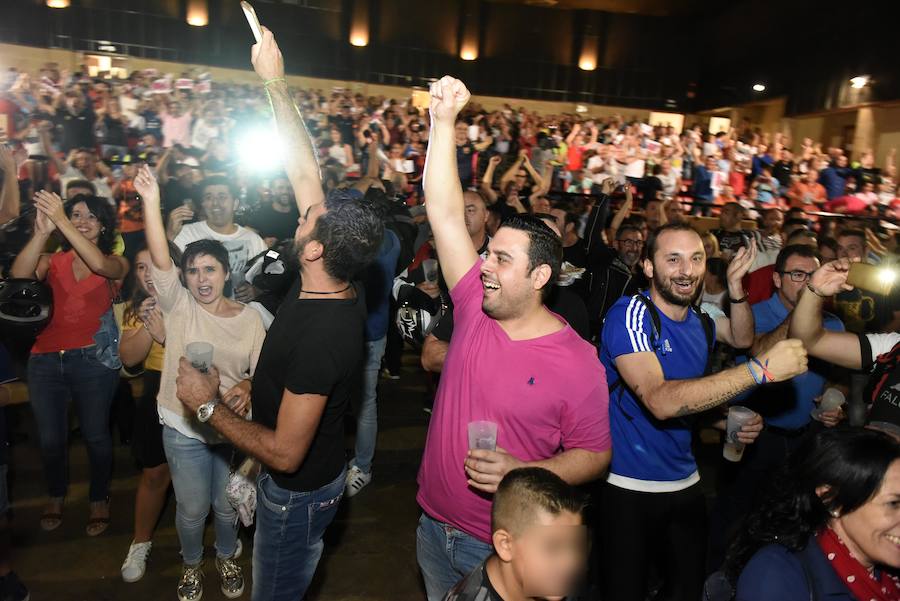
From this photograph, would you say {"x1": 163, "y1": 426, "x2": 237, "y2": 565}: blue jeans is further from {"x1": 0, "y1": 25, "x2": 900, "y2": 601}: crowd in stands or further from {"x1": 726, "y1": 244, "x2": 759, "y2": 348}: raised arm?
{"x1": 726, "y1": 244, "x2": 759, "y2": 348}: raised arm

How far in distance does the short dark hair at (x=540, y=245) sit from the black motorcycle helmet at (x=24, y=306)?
9.21 ft

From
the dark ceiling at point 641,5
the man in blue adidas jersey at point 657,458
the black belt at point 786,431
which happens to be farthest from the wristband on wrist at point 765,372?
the dark ceiling at point 641,5

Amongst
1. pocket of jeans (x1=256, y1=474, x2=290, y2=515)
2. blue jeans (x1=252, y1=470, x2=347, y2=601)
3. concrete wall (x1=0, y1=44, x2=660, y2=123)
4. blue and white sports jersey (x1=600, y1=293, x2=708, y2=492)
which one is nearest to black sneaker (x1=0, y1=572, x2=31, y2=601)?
blue jeans (x1=252, y1=470, x2=347, y2=601)

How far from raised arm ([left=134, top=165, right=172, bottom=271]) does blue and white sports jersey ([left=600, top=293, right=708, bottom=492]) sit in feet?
6.61

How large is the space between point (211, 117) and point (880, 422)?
501 inches

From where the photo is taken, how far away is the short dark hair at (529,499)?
1.75m

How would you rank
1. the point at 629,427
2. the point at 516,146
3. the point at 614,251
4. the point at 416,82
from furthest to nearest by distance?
the point at 416,82, the point at 516,146, the point at 614,251, the point at 629,427

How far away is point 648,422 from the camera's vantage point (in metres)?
2.87

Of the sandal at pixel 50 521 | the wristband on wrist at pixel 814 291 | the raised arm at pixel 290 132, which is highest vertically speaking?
the raised arm at pixel 290 132

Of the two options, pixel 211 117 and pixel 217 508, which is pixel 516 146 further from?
pixel 217 508

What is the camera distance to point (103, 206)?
163 inches

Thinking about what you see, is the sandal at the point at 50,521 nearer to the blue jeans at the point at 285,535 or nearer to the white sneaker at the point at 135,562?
the white sneaker at the point at 135,562

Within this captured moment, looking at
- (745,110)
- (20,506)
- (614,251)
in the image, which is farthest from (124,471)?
(745,110)

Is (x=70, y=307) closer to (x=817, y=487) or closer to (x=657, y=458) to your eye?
(x=657, y=458)
